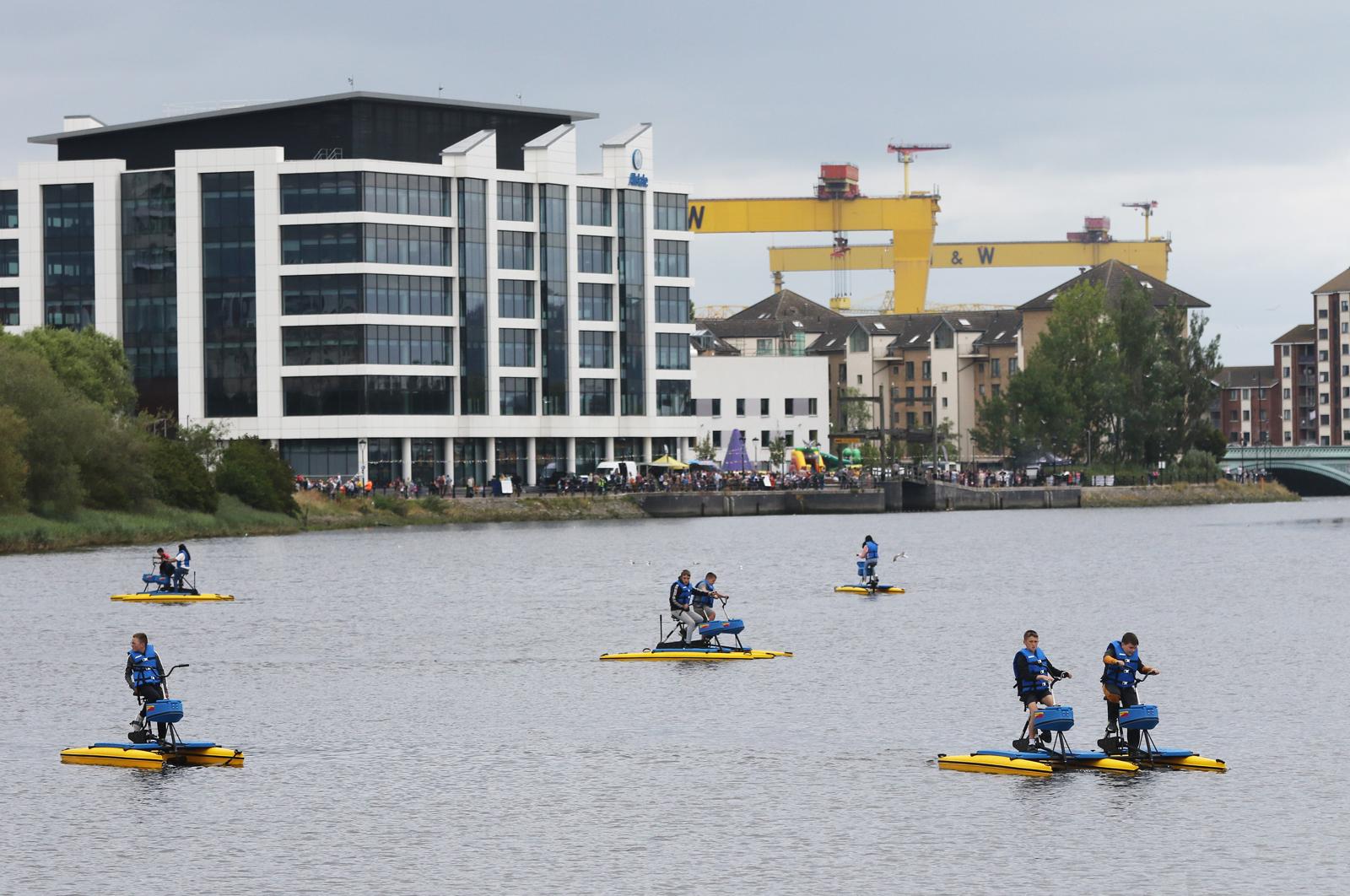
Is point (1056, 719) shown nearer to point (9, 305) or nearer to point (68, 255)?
point (68, 255)

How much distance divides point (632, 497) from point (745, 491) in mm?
13070

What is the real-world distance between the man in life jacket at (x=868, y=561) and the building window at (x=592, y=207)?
101 meters

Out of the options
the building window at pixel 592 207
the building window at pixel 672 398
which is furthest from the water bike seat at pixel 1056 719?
the building window at pixel 672 398

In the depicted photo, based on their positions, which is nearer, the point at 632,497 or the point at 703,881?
the point at 703,881

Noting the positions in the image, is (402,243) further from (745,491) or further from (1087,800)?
(1087,800)

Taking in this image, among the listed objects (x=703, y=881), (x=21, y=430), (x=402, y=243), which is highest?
(x=402, y=243)

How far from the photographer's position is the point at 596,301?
186 metres

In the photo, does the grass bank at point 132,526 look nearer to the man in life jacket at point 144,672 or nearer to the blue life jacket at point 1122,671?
the man in life jacket at point 144,672

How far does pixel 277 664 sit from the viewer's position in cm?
6188

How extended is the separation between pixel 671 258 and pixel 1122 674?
154497 mm

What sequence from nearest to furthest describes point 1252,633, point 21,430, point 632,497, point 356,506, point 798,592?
point 1252,633, point 798,592, point 21,430, point 356,506, point 632,497

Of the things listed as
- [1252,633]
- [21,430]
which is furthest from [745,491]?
[1252,633]

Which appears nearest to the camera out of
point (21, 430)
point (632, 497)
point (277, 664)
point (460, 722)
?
point (460, 722)

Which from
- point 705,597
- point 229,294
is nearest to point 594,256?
point 229,294
